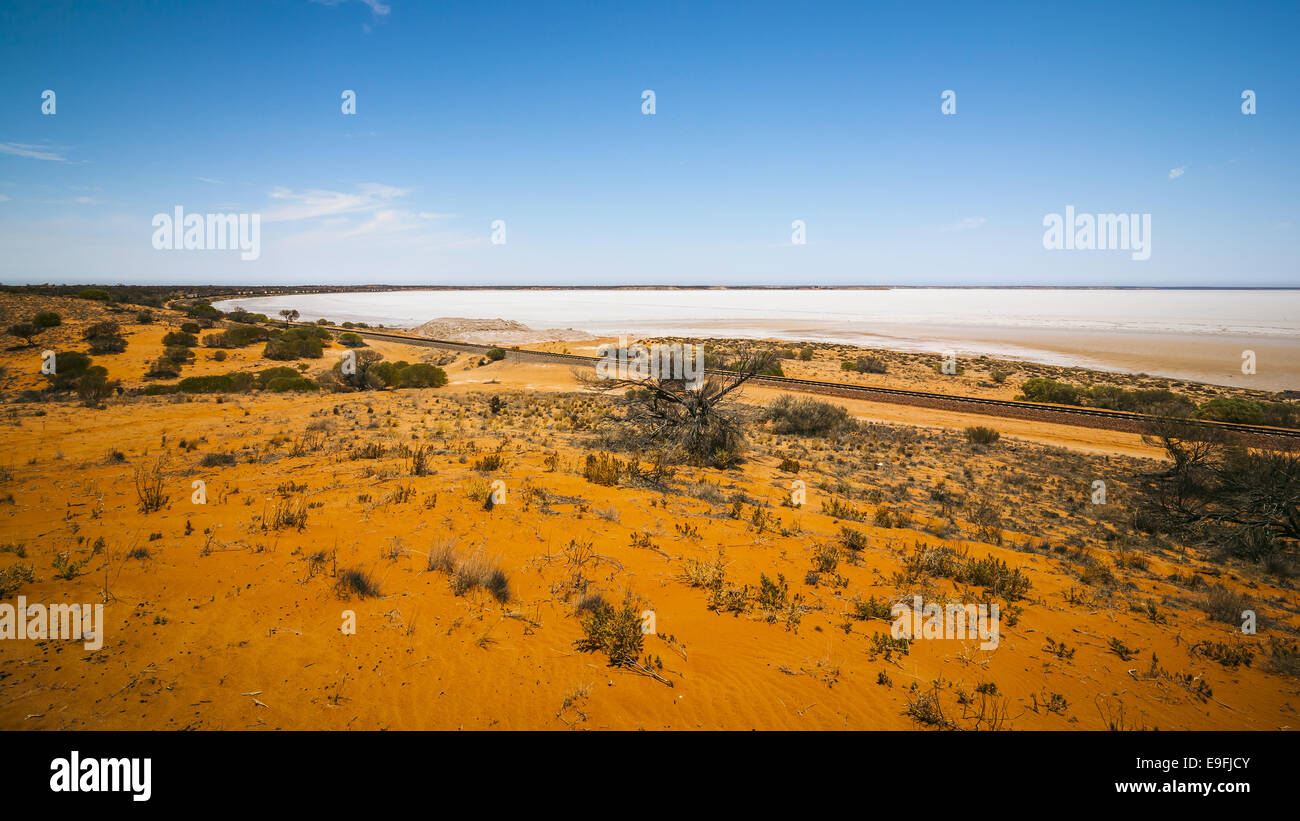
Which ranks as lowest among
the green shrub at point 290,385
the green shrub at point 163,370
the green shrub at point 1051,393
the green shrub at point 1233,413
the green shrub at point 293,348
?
the green shrub at point 1233,413

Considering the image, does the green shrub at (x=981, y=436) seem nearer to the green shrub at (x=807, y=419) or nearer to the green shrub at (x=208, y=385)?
the green shrub at (x=807, y=419)

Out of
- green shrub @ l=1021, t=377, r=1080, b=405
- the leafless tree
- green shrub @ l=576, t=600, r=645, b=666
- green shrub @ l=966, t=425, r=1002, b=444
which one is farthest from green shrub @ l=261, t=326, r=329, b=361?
green shrub @ l=1021, t=377, r=1080, b=405

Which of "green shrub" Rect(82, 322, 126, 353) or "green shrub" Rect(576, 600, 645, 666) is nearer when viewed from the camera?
"green shrub" Rect(576, 600, 645, 666)

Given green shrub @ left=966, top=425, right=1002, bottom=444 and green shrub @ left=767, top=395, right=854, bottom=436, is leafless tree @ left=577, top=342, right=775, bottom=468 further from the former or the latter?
green shrub @ left=966, top=425, right=1002, bottom=444

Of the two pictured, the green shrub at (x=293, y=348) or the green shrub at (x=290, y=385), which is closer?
the green shrub at (x=290, y=385)

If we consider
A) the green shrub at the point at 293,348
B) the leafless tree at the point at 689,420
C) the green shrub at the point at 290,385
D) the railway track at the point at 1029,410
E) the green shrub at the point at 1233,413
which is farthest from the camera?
the green shrub at the point at 293,348

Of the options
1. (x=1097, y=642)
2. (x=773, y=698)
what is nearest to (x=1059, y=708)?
(x=1097, y=642)

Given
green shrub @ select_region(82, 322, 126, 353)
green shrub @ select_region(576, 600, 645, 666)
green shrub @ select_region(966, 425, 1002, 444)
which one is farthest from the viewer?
green shrub @ select_region(82, 322, 126, 353)

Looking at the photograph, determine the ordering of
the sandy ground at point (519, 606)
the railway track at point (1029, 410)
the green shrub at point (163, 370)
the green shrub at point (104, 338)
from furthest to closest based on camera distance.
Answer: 1. the green shrub at point (104, 338)
2. the green shrub at point (163, 370)
3. the railway track at point (1029, 410)
4. the sandy ground at point (519, 606)

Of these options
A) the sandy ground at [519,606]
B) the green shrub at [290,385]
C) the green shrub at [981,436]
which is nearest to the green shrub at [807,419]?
the green shrub at [981,436]

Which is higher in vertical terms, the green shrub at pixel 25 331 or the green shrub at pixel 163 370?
the green shrub at pixel 25 331

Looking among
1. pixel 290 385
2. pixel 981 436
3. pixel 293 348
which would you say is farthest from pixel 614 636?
pixel 293 348
